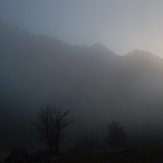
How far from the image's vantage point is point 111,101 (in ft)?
448

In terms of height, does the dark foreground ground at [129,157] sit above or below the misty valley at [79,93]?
below

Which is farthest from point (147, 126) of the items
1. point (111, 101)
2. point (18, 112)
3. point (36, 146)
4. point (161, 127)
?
point (18, 112)

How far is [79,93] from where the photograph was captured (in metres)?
148

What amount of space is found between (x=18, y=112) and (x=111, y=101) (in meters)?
57.9

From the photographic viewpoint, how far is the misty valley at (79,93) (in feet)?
337

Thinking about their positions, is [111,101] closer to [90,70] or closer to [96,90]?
[96,90]

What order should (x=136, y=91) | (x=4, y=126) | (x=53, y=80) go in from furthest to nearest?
(x=53, y=80), (x=136, y=91), (x=4, y=126)

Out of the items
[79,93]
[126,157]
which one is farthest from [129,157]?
→ [79,93]

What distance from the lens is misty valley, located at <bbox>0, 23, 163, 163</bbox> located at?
337 feet

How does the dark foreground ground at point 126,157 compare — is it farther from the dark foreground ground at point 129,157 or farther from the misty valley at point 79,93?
the misty valley at point 79,93

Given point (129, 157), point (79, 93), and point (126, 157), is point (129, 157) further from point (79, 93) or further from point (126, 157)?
point (79, 93)

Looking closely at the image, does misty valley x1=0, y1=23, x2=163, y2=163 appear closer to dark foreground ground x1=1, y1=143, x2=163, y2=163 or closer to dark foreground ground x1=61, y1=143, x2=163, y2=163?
dark foreground ground x1=1, y1=143, x2=163, y2=163

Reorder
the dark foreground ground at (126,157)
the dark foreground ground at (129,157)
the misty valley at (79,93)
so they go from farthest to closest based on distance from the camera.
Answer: the misty valley at (79,93) < the dark foreground ground at (126,157) < the dark foreground ground at (129,157)

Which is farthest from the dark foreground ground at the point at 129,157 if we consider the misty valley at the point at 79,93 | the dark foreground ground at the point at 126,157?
the misty valley at the point at 79,93
